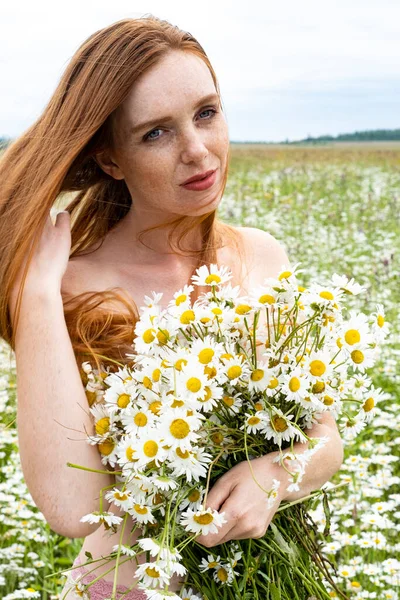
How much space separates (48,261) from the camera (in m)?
1.69

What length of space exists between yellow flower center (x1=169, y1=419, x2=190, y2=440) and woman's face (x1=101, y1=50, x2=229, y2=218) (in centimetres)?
65

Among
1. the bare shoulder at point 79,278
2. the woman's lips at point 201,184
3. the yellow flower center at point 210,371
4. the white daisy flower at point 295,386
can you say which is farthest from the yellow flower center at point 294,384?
the bare shoulder at point 79,278

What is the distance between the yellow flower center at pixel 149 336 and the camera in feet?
4.33

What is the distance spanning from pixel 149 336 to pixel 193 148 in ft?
1.62

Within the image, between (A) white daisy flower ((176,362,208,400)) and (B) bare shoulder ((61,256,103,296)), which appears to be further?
(B) bare shoulder ((61,256,103,296))

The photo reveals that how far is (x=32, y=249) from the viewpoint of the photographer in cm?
169

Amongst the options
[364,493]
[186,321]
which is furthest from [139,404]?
[364,493]

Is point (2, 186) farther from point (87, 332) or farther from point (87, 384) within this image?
point (87, 384)

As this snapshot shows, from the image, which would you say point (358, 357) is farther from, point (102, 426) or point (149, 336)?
point (102, 426)

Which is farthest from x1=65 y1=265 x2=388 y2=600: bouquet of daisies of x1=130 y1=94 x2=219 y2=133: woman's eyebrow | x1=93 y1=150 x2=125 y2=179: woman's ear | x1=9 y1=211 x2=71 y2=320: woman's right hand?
x1=93 y1=150 x2=125 y2=179: woman's ear

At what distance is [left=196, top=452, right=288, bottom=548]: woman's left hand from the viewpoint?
4.41 ft

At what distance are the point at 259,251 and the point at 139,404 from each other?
86 cm

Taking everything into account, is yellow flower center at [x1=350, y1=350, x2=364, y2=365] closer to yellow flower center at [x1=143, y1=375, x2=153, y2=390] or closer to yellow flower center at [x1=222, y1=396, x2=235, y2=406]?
yellow flower center at [x1=222, y1=396, x2=235, y2=406]

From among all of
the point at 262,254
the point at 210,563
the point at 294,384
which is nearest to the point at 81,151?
the point at 262,254
